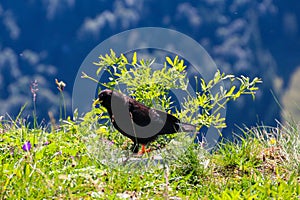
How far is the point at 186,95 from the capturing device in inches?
183

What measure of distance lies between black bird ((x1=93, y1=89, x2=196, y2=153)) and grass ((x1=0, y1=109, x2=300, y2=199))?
20cm

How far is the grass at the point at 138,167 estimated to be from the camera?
318 centimetres

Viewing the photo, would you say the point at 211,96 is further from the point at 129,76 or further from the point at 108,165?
the point at 108,165

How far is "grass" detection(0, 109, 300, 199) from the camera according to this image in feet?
10.4

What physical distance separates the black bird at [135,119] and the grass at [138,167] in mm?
196

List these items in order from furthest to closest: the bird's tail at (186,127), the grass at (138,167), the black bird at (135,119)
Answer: the bird's tail at (186,127), the black bird at (135,119), the grass at (138,167)

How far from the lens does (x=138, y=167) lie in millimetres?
3936

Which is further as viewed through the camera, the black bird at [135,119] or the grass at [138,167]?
the black bird at [135,119]


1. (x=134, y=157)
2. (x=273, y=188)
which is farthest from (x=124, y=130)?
(x=273, y=188)

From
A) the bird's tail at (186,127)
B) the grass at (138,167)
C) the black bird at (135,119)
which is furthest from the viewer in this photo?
the bird's tail at (186,127)

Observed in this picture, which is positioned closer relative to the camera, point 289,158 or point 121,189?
point 121,189

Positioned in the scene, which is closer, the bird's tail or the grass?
the grass

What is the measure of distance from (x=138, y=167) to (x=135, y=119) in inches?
16.6

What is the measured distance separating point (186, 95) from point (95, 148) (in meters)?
1.15
